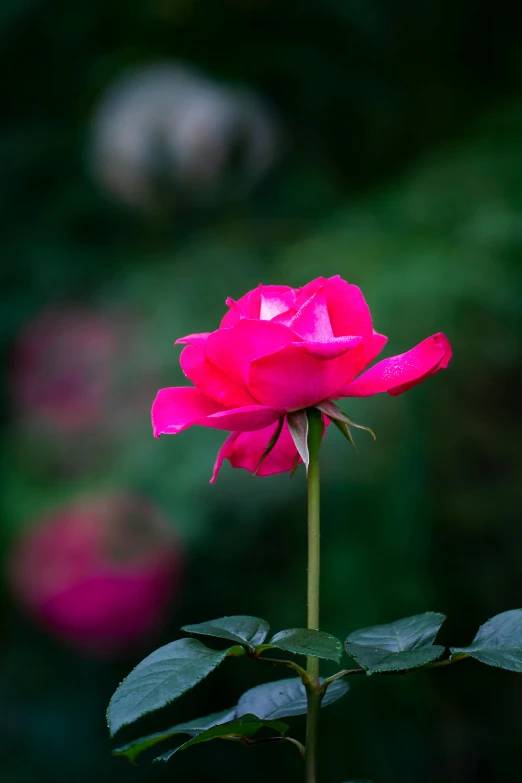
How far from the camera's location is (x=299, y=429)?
0.83 feet

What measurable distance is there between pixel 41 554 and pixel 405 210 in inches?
19.1

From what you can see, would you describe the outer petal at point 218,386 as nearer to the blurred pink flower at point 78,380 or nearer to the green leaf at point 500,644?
the green leaf at point 500,644

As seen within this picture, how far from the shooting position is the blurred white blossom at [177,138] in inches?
39.0

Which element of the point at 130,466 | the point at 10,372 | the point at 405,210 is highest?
the point at 405,210

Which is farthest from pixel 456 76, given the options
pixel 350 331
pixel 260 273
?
pixel 350 331

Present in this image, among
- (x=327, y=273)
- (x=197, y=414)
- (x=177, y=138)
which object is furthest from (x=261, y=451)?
(x=177, y=138)

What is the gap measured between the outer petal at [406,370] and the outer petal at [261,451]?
0.12 ft

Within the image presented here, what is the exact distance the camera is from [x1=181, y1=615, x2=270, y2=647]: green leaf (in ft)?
0.73

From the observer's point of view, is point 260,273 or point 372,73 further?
point 372,73

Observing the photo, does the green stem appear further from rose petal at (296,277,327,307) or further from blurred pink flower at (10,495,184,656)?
blurred pink flower at (10,495,184,656)

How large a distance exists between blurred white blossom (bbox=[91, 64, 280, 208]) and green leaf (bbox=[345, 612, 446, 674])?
825 millimetres

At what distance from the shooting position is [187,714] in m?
0.78

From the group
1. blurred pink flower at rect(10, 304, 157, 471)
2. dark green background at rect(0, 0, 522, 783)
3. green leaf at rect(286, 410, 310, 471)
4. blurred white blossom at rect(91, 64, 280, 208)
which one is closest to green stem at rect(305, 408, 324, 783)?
green leaf at rect(286, 410, 310, 471)

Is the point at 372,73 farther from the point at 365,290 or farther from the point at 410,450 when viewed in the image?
the point at 410,450
